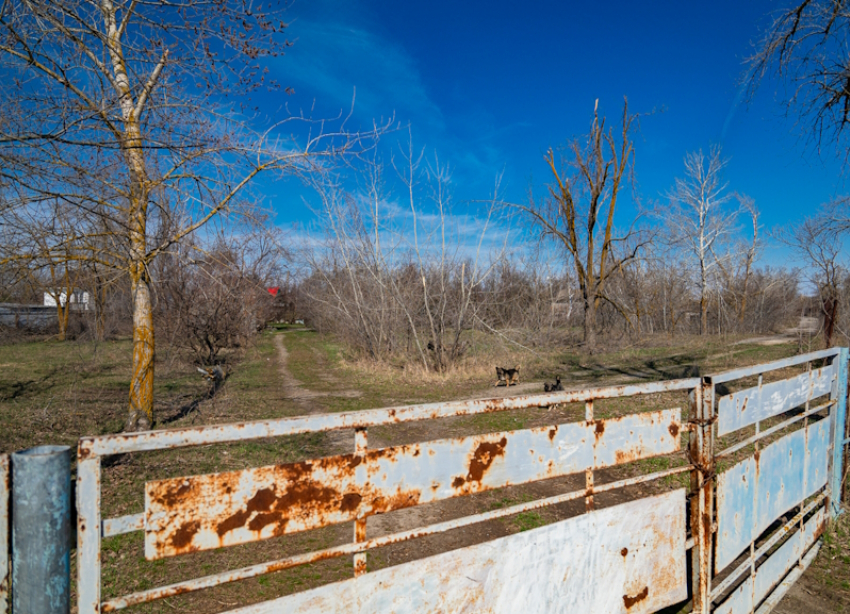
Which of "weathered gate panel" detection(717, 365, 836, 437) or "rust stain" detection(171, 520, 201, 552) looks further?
"weathered gate panel" detection(717, 365, 836, 437)

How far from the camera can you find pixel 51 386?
547 inches

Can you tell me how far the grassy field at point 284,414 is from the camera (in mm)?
4199

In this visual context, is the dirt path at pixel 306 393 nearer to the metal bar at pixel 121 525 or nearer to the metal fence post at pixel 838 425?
the metal fence post at pixel 838 425

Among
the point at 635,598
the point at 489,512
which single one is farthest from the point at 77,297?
the point at 635,598

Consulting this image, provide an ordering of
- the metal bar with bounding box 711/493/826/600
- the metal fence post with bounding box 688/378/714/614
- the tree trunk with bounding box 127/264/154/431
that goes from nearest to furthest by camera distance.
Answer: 1. the metal fence post with bounding box 688/378/714/614
2. the metal bar with bounding box 711/493/826/600
3. the tree trunk with bounding box 127/264/154/431

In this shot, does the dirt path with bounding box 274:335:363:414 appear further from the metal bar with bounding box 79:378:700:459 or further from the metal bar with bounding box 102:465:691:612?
the metal bar with bounding box 102:465:691:612

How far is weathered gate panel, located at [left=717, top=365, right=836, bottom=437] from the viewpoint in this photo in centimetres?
286

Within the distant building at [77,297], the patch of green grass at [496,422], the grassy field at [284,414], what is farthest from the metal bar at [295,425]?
the distant building at [77,297]

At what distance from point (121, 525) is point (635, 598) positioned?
7.37 ft

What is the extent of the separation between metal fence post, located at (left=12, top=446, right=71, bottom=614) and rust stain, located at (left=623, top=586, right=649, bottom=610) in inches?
88.6

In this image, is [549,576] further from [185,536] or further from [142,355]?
[142,355]

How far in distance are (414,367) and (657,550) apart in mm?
13339

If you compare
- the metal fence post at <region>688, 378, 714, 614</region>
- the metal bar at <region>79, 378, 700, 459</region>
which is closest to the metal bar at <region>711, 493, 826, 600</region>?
the metal fence post at <region>688, 378, 714, 614</region>

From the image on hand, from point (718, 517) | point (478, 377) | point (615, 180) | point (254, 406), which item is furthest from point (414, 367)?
point (718, 517)
